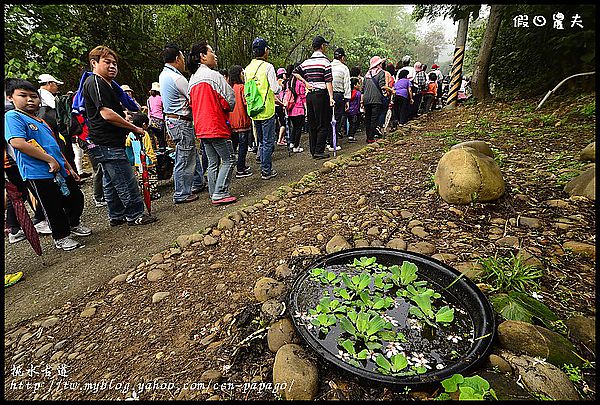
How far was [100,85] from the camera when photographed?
10.4 ft

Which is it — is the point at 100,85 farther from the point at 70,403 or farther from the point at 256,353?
the point at 256,353

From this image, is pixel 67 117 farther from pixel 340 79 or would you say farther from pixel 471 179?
pixel 471 179

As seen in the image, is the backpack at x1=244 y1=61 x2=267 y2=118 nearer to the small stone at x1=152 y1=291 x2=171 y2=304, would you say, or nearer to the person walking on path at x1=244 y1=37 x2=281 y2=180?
the person walking on path at x1=244 y1=37 x2=281 y2=180

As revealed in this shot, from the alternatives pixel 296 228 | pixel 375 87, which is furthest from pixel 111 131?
pixel 375 87

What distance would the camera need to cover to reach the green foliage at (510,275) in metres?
1.82

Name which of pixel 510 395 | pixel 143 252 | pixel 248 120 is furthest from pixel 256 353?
pixel 248 120

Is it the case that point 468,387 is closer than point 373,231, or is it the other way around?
point 468,387

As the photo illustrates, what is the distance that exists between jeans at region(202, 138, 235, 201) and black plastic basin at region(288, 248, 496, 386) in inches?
96.6

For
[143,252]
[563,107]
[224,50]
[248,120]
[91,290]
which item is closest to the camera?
[91,290]

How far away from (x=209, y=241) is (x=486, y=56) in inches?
348

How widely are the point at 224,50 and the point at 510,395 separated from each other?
11.5m

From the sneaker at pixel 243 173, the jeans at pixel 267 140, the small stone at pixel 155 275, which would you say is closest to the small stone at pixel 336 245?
the small stone at pixel 155 275

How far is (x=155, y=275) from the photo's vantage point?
2566mm

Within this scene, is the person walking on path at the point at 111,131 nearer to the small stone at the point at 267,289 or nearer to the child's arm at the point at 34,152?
the child's arm at the point at 34,152
